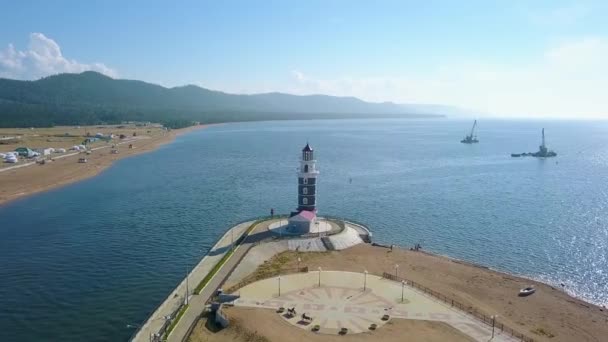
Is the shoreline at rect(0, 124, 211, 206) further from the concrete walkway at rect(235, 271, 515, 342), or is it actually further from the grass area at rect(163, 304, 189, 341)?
the concrete walkway at rect(235, 271, 515, 342)

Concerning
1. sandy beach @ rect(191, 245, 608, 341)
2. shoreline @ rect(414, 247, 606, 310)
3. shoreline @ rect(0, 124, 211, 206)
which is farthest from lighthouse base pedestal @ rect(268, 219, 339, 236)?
shoreline @ rect(0, 124, 211, 206)

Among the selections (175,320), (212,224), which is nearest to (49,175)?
(212,224)

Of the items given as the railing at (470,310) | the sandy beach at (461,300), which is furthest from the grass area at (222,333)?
the railing at (470,310)

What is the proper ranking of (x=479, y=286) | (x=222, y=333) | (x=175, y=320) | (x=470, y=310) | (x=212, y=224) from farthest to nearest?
(x=212, y=224) → (x=479, y=286) → (x=470, y=310) → (x=175, y=320) → (x=222, y=333)

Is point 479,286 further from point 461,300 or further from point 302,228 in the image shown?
point 302,228

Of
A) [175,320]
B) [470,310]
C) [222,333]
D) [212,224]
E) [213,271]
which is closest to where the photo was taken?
[222,333]

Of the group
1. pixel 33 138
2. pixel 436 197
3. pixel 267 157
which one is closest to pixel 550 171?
pixel 436 197

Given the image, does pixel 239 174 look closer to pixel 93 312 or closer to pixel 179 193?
pixel 179 193
